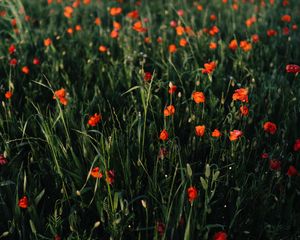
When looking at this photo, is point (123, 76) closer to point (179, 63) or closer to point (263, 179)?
point (179, 63)

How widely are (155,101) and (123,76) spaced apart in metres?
0.39

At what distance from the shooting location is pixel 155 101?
2.10 meters

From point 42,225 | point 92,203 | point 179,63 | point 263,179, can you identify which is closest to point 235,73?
point 179,63

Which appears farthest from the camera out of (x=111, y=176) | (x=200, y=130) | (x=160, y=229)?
(x=200, y=130)

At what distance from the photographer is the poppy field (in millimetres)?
1495

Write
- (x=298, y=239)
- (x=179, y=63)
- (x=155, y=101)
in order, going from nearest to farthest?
(x=298, y=239) < (x=155, y=101) < (x=179, y=63)

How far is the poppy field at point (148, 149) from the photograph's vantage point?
1.50 metres

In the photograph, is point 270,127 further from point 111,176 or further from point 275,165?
point 111,176

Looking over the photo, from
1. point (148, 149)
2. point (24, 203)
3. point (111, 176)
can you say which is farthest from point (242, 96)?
point (24, 203)

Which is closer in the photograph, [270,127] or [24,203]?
[24,203]

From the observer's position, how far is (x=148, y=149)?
181 centimetres

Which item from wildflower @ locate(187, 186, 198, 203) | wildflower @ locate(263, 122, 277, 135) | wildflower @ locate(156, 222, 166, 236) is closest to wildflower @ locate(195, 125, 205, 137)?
wildflower @ locate(263, 122, 277, 135)

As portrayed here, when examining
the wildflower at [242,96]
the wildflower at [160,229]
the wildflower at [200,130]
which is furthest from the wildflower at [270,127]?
the wildflower at [160,229]

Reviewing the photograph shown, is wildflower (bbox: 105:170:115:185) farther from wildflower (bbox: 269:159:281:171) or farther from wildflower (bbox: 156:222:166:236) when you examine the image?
wildflower (bbox: 269:159:281:171)
